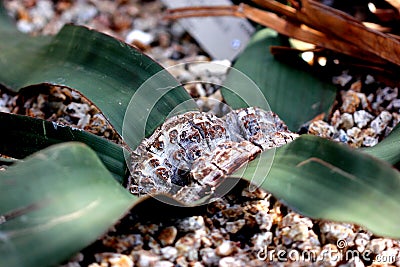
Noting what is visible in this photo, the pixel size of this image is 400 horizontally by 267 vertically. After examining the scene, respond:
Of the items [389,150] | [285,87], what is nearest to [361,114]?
[285,87]

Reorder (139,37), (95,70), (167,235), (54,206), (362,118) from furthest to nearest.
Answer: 1. (139,37)
2. (362,118)
3. (95,70)
4. (167,235)
5. (54,206)

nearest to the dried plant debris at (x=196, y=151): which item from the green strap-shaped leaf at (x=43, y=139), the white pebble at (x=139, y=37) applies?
the green strap-shaped leaf at (x=43, y=139)

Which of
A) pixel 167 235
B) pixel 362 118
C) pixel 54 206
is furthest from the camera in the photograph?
pixel 362 118

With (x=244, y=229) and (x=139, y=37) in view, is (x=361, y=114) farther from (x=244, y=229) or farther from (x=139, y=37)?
(x=139, y=37)

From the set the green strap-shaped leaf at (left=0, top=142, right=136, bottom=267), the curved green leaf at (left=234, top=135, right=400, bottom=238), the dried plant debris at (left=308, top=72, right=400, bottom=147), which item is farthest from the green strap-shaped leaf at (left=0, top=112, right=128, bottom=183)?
the dried plant debris at (left=308, top=72, right=400, bottom=147)

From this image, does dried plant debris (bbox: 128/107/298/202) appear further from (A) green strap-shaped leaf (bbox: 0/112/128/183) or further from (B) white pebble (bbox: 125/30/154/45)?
(B) white pebble (bbox: 125/30/154/45)

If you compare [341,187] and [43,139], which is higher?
[341,187]
